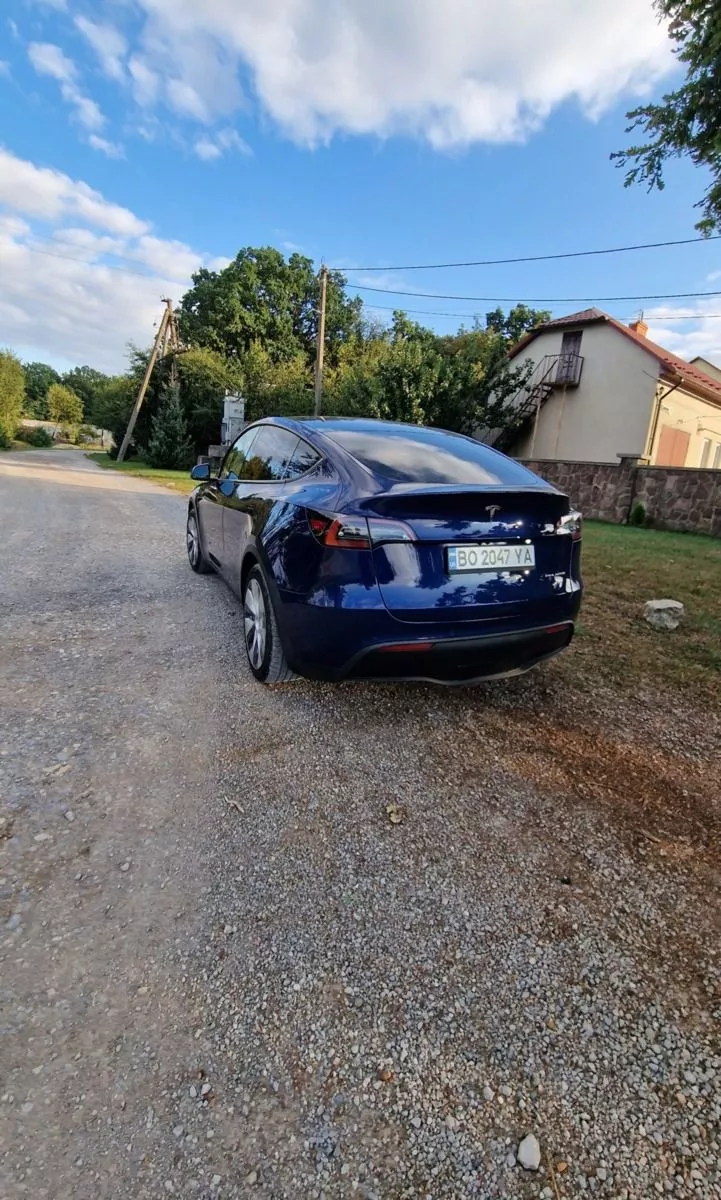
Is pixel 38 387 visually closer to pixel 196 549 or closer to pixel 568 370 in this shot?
pixel 568 370

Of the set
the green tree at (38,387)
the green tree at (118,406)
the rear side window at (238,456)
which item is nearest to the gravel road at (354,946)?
the rear side window at (238,456)

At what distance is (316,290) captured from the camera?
39156mm

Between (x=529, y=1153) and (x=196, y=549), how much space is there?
5.01m

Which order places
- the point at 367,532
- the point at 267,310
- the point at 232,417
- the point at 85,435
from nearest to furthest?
the point at 367,532 < the point at 232,417 < the point at 267,310 < the point at 85,435

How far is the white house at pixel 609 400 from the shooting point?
18078 millimetres

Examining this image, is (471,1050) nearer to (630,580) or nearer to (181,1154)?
(181,1154)

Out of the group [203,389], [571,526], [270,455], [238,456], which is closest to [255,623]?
[270,455]

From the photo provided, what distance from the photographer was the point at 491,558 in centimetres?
251

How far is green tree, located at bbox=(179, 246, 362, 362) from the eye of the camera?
3600 cm

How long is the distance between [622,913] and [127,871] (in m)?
1.59

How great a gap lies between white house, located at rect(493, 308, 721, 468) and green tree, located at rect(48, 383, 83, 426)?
6402 centimetres

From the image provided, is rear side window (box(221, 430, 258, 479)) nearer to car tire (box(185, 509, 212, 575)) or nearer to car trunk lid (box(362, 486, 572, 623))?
car tire (box(185, 509, 212, 575))

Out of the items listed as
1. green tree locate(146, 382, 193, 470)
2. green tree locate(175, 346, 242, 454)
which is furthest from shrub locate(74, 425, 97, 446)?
green tree locate(146, 382, 193, 470)

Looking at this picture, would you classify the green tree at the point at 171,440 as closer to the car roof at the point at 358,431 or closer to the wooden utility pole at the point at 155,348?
the wooden utility pole at the point at 155,348
